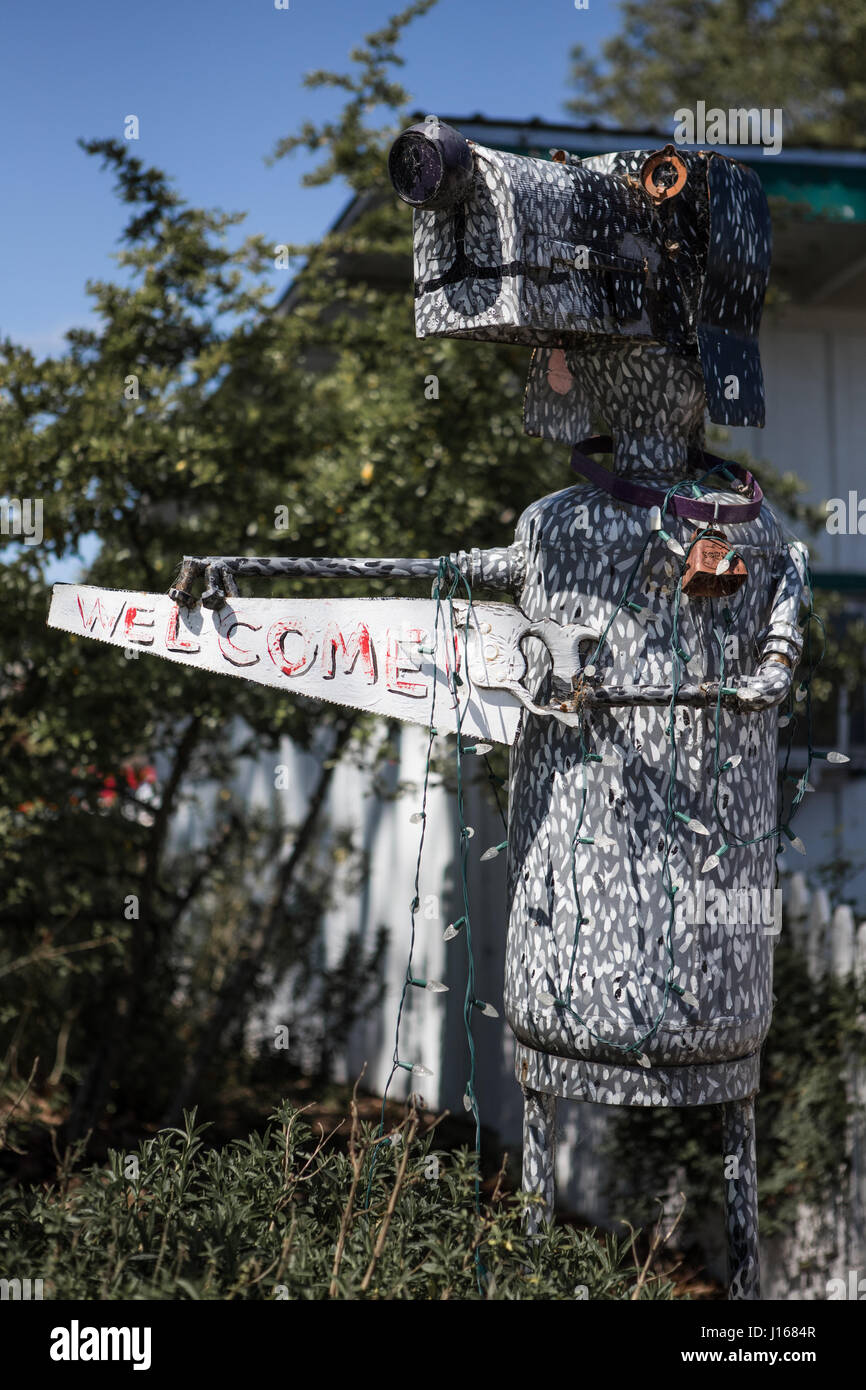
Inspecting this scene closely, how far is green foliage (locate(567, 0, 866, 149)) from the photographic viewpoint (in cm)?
1739

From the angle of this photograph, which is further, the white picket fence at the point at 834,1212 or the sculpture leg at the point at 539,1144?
the white picket fence at the point at 834,1212

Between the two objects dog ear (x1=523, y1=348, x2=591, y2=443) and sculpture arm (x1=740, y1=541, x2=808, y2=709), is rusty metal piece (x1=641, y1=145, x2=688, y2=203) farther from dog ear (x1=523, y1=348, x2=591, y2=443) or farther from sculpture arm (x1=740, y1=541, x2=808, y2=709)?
sculpture arm (x1=740, y1=541, x2=808, y2=709)

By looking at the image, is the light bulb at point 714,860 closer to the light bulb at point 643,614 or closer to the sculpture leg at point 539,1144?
the light bulb at point 643,614

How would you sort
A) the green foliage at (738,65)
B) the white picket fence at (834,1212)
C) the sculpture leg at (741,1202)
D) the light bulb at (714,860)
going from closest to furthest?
the light bulb at (714,860) < the sculpture leg at (741,1202) < the white picket fence at (834,1212) < the green foliage at (738,65)

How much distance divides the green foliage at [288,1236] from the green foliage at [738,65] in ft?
48.4

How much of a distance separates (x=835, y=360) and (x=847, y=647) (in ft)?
7.01

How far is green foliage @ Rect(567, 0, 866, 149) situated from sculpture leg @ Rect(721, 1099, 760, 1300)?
14385mm

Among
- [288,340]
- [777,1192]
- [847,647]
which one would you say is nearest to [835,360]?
[847,647]

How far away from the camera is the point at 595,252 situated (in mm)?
2852

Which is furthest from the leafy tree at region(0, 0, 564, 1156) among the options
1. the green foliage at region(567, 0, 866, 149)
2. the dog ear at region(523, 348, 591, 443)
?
the green foliage at region(567, 0, 866, 149)

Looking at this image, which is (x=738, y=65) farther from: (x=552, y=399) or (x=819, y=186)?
(x=552, y=399)

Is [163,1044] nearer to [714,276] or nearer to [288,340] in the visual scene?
[288,340]

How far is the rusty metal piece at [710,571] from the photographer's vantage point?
282 cm

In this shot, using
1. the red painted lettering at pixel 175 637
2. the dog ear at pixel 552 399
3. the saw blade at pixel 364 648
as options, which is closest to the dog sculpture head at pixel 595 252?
the dog ear at pixel 552 399
